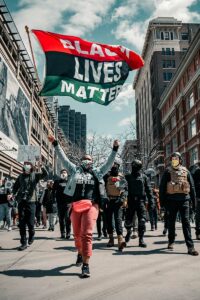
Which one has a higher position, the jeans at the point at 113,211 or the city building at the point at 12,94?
the city building at the point at 12,94

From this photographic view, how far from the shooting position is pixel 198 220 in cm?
764

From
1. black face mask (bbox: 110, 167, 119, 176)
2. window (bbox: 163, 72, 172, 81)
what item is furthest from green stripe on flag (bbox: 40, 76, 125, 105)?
window (bbox: 163, 72, 172, 81)

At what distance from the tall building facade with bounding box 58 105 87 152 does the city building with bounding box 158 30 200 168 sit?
11705cm

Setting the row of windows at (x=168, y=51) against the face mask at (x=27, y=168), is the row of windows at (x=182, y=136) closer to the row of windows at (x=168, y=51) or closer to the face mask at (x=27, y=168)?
the row of windows at (x=168, y=51)

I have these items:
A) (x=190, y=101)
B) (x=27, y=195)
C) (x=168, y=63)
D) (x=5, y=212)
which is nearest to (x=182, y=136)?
(x=190, y=101)

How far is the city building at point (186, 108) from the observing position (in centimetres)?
3519

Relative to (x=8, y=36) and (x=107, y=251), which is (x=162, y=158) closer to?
(x=8, y=36)

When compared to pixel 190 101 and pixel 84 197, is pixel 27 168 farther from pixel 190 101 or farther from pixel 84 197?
pixel 190 101

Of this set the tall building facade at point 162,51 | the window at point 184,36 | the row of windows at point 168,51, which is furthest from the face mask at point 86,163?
the window at point 184,36

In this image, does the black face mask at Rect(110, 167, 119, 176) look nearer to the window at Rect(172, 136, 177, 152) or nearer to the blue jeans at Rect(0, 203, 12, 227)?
the blue jeans at Rect(0, 203, 12, 227)

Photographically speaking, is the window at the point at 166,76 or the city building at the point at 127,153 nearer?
the city building at the point at 127,153

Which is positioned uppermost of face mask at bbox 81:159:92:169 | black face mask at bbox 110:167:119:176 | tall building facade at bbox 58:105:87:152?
tall building facade at bbox 58:105:87:152

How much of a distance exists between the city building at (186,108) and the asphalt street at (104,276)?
3126 cm

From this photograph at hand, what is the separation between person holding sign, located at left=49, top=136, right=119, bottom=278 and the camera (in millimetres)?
4340
